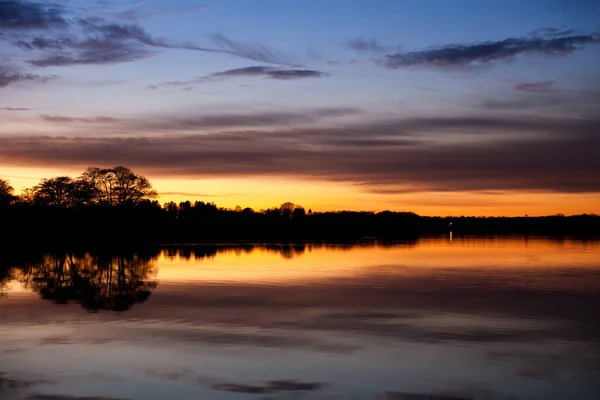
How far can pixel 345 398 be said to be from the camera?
12.1 meters

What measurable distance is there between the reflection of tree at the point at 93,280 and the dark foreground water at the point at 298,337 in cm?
16

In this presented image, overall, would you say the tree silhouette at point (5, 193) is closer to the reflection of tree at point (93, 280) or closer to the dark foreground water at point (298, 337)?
the reflection of tree at point (93, 280)

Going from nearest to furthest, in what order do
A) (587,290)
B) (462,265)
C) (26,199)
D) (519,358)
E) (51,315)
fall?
(519,358)
(51,315)
(587,290)
(462,265)
(26,199)

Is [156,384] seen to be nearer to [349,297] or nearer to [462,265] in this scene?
[349,297]

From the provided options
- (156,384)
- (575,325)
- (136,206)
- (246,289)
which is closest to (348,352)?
(156,384)

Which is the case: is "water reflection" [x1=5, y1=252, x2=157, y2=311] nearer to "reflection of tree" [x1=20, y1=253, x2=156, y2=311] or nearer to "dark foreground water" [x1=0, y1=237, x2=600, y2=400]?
"reflection of tree" [x1=20, y1=253, x2=156, y2=311]

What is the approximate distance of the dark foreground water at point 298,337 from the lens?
42.3ft

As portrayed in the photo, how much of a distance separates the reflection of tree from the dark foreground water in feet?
0.53

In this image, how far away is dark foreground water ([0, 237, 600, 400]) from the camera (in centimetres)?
1289

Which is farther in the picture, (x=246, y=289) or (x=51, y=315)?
(x=246, y=289)

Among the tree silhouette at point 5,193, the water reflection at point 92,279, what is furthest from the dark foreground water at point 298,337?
the tree silhouette at point 5,193

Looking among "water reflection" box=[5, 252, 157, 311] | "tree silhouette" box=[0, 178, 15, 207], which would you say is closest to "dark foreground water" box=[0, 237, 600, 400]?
"water reflection" box=[5, 252, 157, 311]

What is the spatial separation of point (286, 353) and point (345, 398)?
12.2 feet

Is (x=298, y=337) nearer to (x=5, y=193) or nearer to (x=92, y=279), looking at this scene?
(x=92, y=279)
